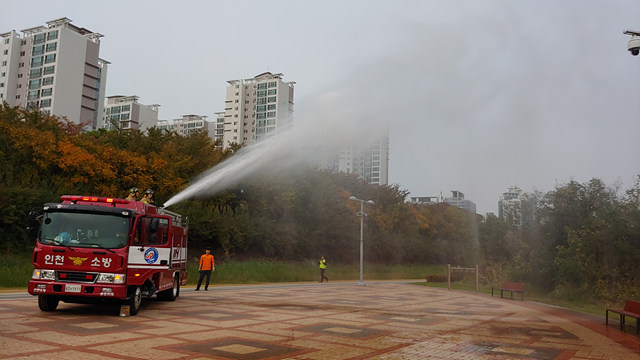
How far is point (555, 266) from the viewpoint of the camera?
87.7 ft

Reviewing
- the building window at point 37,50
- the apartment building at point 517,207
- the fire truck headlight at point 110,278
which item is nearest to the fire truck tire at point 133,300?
the fire truck headlight at point 110,278

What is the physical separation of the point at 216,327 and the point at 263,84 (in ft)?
405

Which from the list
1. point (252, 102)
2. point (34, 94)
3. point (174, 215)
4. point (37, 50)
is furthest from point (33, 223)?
point (252, 102)

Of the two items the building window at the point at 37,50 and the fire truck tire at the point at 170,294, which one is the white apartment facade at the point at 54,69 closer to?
the building window at the point at 37,50

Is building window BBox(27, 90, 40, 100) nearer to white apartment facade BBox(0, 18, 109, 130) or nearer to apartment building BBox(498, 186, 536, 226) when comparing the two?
white apartment facade BBox(0, 18, 109, 130)

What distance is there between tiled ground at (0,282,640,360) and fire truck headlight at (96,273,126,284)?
0.93 metres

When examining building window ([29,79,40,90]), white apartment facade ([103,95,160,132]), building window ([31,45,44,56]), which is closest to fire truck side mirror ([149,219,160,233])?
building window ([29,79,40,90])

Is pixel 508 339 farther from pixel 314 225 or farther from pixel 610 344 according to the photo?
pixel 314 225

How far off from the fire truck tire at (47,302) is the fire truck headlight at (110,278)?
6.33 feet

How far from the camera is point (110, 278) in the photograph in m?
12.1

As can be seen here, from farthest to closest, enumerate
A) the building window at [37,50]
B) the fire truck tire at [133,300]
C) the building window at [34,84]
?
the building window at [37,50], the building window at [34,84], the fire truck tire at [133,300]

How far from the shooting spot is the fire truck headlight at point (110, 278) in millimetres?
12023

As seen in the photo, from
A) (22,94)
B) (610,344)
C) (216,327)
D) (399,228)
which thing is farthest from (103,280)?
(22,94)

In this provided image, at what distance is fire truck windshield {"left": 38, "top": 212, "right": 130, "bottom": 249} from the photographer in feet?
40.0
